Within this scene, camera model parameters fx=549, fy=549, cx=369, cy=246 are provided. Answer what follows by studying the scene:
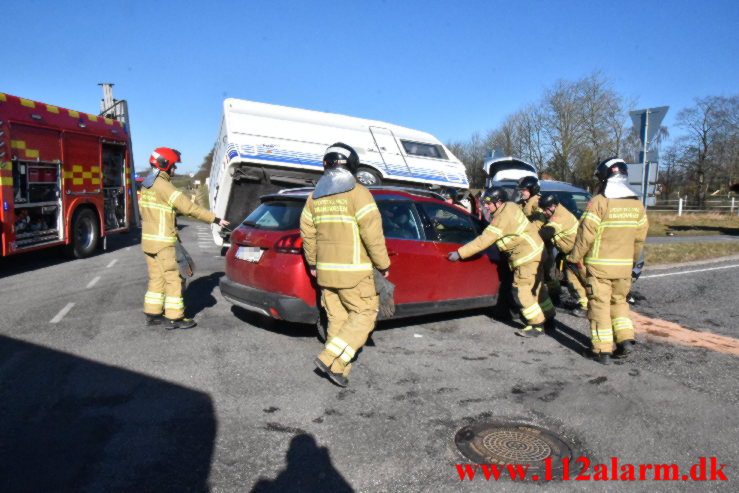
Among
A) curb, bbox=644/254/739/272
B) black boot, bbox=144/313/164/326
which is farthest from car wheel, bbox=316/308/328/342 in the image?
curb, bbox=644/254/739/272

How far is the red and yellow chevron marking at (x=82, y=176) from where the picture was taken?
35.2ft

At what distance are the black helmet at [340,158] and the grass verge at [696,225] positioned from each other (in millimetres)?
17787

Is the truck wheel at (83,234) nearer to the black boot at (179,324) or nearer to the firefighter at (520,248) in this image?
the black boot at (179,324)

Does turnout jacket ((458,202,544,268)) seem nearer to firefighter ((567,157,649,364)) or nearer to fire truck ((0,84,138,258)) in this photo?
firefighter ((567,157,649,364))

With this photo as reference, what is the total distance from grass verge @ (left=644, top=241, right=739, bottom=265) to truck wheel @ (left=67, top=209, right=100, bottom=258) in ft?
37.7

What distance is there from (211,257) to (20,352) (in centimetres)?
644

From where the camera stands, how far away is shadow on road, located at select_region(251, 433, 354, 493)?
2.76 metres

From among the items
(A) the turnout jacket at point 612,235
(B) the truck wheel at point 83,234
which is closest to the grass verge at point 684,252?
(A) the turnout jacket at point 612,235

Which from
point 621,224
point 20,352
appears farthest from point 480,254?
point 20,352

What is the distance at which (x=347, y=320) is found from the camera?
14.0ft

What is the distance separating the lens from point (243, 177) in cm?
1002

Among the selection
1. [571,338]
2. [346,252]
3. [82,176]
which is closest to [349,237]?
[346,252]

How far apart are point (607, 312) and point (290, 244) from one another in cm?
289

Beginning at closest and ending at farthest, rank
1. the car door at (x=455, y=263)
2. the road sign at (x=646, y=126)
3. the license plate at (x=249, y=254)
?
the license plate at (x=249, y=254)
the car door at (x=455, y=263)
the road sign at (x=646, y=126)
